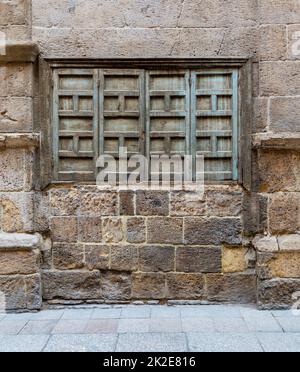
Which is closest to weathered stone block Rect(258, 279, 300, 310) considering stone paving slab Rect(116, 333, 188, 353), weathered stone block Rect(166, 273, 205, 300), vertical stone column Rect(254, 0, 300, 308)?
vertical stone column Rect(254, 0, 300, 308)

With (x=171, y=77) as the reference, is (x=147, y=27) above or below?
above

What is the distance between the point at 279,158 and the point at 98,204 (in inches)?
76.9

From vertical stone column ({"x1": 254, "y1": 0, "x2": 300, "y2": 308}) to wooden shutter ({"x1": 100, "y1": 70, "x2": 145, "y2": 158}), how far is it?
1253 millimetres

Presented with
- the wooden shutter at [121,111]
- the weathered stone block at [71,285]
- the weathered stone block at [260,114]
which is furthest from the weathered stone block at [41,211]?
the weathered stone block at [260,114]

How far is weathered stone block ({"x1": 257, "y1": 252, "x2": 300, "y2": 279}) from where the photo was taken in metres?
4.07

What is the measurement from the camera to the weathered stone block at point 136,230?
4281 millimetres

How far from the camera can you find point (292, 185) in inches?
162

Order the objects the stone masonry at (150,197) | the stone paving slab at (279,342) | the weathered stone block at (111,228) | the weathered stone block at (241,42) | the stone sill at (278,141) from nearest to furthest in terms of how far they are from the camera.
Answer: the stone paving slab at (279,342) < the stone sill at (278,141) < the stone masonry at (150,197) < the weathered stone block at (241,42) < the weathered stone block at (111,228)

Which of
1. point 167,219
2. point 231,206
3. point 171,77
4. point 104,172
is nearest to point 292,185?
point 231,206

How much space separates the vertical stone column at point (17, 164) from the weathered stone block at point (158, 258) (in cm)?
112

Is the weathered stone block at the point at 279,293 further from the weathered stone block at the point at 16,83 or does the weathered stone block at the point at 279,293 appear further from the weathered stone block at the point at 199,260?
the weathered stone block at the point at 16,83

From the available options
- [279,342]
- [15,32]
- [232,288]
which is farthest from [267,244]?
[15,32]

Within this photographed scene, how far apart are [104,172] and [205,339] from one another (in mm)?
1980

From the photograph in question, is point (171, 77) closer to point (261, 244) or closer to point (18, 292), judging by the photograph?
point (261, 244)
